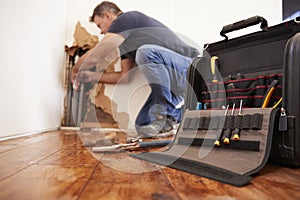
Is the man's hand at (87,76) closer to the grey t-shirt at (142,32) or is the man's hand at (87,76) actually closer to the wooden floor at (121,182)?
the grey t-shirt at (142,32)

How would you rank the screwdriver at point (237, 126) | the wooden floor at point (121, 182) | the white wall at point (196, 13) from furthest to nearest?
the white wall at point (196, 13) → the screwdriver at point (237, 126) → the wooden floor at point (121, 182)

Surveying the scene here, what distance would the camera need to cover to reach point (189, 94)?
0.92m

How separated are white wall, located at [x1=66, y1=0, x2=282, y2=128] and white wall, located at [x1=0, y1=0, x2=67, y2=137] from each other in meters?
0.21

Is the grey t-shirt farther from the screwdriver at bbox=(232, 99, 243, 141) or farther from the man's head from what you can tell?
the screwdriver at bbox=(232, 99, 243, 141)

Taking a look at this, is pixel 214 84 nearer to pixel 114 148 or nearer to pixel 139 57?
pixel 114 148

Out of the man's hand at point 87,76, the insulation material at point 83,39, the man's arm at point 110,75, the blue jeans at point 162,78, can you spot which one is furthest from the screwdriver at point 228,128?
the insulation material at point 83,39

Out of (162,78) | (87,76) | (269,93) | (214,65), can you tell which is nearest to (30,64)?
(87,76)

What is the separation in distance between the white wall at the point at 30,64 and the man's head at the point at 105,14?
1.06ft

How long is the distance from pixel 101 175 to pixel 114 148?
1.03 feet

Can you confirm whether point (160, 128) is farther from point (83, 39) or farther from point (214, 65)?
point (83, 39)

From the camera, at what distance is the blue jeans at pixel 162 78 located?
1.51m

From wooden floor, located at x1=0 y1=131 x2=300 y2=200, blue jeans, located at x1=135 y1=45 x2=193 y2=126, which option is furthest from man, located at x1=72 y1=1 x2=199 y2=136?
wooden floor, located at x1=0 y1=131 x2=300 y2=200

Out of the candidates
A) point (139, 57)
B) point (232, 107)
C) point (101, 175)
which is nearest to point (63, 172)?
point (101, 175)

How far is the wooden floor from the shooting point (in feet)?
1.28
